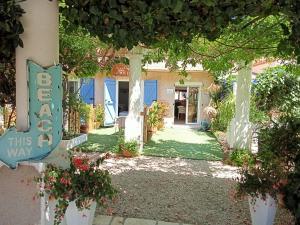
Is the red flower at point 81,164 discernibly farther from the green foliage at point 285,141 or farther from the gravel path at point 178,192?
the green foliage at point 285,141

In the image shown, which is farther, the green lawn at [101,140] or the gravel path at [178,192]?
the green lawn at [101,140]

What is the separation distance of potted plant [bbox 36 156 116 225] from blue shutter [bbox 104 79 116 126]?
37.7 ft

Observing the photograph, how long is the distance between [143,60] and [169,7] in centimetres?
693

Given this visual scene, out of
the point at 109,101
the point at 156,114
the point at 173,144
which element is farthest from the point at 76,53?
the point at 109,101

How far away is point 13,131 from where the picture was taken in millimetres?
2225

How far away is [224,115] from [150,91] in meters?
4.20

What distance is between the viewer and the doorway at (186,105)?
15.4m

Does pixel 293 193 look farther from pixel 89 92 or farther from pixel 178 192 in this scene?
pixel 89 92

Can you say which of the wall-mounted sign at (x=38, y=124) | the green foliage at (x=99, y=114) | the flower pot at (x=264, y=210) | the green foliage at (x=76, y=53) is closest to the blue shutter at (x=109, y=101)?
the green foliage at (x=99, y=114)

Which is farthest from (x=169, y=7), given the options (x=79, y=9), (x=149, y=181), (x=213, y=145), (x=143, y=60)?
(x=213, y=145)

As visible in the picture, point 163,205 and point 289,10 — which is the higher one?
point 289,10

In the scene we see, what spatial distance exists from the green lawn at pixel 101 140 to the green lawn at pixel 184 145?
4.05 ft

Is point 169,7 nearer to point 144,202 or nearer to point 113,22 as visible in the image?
point 113,22

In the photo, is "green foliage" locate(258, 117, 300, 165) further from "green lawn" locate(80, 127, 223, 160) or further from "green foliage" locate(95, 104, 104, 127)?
"green foliage" locate(95, 104, 104, 127)
